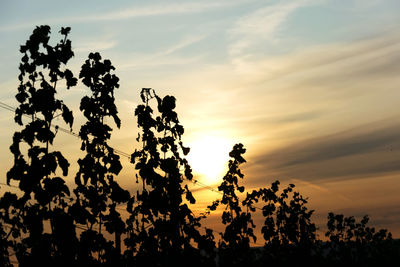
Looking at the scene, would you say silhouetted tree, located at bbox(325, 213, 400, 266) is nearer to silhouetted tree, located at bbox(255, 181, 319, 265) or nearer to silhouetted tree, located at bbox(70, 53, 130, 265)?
silhouetted tree, located at bbox(255, 181, 319, 265)

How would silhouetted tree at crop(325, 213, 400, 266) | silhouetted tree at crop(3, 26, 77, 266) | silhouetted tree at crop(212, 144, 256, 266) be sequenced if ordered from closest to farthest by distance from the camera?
silhouetted tree at crop(3, 26, 77, 266) < silhouetted tree at crop(212, 144, 256, 266) < silhouetted tree at crop(325, 213, 400, 266)

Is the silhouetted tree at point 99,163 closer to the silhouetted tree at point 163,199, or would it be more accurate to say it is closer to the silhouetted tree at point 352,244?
the silhouetted tree at point 163,199

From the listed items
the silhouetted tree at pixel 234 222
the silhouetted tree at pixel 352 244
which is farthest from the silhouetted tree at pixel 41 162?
the silhouetted tree at pixel 352 244

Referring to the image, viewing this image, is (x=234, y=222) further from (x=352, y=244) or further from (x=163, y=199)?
(x=352, y=244)

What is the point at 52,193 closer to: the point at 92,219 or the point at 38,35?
the point at 92,219

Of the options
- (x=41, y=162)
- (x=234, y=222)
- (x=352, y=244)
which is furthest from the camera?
(x=352, y=244)

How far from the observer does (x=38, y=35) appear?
40.4 feet

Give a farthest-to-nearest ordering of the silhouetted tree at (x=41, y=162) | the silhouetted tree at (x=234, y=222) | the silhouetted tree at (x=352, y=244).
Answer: the silhouetted tree at (x=352, y=244), the silhouetted tree at (x=234, y=222), the silhouetted tree at (x=41, y=162)

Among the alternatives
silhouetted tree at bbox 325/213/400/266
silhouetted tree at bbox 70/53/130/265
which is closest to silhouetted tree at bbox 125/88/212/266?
silhouetted tree at bbox 70/53/130/265

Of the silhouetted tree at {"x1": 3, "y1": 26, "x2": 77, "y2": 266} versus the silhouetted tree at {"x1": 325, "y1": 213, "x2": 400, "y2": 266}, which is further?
the silhouetted tree at {"x1": 325, "y1": 213, "x2": 400, "y2": 266}

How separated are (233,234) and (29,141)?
646 inches

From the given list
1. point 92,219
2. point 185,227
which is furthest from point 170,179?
point 92,219

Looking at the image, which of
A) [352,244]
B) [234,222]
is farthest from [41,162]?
[352,244]

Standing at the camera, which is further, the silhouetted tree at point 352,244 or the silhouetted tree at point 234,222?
the silhouetted tree at point 352,244
